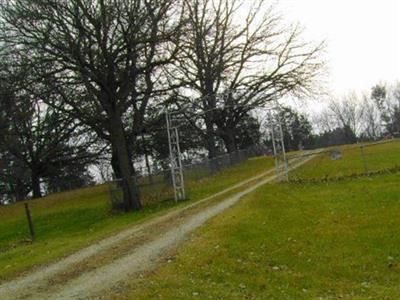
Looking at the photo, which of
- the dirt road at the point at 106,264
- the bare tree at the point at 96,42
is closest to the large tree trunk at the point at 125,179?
the bare tree at the point at 96,42

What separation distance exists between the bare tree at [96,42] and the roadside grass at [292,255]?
9.68 metres

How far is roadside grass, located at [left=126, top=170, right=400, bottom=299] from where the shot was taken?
10.7 m

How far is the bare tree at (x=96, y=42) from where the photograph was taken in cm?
2466

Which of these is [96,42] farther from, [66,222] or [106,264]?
[106,264]

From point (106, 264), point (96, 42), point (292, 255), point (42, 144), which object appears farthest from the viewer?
point (42, 144)

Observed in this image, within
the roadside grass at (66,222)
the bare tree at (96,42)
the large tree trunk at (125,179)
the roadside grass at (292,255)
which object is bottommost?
the roadside grass at (292,255)

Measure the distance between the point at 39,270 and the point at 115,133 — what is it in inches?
533

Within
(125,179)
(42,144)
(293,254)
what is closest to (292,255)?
(293,254)

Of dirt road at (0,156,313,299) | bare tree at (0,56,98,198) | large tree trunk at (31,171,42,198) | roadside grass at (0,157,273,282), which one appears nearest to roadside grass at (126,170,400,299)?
dirt road at (0,156,313,299)

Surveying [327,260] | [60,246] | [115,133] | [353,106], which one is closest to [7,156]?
[115,133]

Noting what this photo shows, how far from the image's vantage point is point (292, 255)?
42.9 feet

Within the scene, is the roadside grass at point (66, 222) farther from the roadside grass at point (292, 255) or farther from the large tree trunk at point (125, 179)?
the roadside grass at point (292, 255)

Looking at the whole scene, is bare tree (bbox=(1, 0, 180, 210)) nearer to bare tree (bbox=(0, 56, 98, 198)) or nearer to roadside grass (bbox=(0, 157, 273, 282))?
roadside grass (bbox=(0, 157, 273, 282))

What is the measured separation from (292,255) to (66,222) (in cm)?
1726
